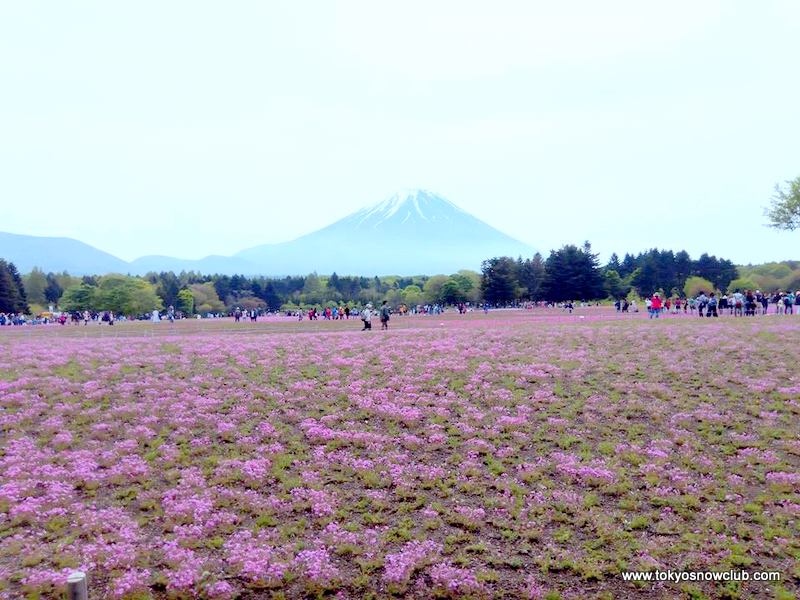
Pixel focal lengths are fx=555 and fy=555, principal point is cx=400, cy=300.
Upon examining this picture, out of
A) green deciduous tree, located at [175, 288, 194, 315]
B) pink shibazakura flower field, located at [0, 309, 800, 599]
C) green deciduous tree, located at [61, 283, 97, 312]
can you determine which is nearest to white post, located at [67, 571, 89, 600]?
pink shibazakura flower field, located at [0, 309, 800, 599]

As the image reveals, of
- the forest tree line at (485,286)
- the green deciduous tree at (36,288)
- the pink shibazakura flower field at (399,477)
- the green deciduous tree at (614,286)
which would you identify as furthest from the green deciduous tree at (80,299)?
the pink shibazakura flower field at (399,477)

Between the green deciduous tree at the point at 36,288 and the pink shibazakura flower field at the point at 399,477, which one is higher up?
the green deciduous tree at the point at 36,288

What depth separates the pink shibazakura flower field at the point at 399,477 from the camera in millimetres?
9320

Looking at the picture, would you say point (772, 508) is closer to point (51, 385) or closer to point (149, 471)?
point (149, 471)

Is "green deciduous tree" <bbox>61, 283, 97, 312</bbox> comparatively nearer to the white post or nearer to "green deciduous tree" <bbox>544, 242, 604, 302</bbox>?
"green deciduous tree" <bbox>544, 242, 604, 302</bbox>

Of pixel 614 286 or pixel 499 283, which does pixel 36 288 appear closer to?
pixel 499 283

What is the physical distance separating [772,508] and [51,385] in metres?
21.0

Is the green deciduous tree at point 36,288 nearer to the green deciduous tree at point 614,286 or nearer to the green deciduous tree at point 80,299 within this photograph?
the green deciduous tree at point 80,299

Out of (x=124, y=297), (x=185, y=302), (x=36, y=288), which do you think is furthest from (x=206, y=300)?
(x=36, y=288)

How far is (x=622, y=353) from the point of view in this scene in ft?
80.0

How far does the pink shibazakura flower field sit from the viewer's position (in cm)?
932

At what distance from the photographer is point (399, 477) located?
12625mm

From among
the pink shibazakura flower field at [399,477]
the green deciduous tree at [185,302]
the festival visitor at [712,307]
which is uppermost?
the green deciduous tree at [185,302]

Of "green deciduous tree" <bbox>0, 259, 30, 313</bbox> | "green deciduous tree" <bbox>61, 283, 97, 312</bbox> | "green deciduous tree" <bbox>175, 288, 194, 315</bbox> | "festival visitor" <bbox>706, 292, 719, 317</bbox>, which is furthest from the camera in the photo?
"green deciduous tree" <bbox>175, 288, 194, 315</bbox>
